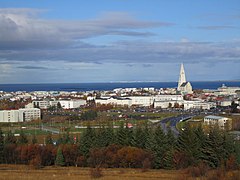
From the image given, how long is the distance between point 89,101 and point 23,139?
4282 centimetres

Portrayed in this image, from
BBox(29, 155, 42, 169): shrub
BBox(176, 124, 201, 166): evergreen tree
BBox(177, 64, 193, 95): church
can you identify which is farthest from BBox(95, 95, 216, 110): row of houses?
BBox(29, 155, 42, 169): shrub

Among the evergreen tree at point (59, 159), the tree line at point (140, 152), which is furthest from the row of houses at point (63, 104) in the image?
the evergreen tree at point (59, 159)

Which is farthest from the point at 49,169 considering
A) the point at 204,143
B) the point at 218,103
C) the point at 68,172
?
the point at 218,103

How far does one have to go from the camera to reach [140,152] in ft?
46.0

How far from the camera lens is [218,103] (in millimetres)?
52750

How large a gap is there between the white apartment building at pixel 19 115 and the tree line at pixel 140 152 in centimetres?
2237

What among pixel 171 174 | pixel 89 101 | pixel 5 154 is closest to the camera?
pixel 171 174

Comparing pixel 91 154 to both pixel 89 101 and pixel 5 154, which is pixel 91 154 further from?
pixel 89 101

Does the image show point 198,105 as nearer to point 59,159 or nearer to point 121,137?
point 121,137

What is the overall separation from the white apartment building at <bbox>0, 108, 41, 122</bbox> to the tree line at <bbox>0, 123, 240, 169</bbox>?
73.4 feet

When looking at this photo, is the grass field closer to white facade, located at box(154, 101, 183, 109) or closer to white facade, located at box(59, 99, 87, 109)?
white facade, located at box(59, 99, 87, 109)

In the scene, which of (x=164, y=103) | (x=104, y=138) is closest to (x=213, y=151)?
(x=104, y=138)

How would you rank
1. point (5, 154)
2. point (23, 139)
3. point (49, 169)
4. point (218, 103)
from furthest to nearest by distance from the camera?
point (218, 103) < point (23, 139) < point (5, 154) < point (49, 169)

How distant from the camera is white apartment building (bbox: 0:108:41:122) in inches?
1474
